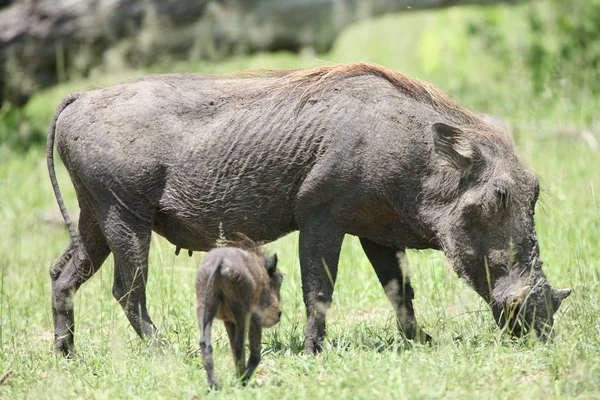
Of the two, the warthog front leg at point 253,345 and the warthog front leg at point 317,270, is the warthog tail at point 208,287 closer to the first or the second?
the warthog front leg at point 253,345

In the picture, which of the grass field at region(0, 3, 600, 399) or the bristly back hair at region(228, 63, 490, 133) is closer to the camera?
the grass field at region(0, 3, 600, 399)

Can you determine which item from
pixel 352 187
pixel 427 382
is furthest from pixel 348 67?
pixel 427 382

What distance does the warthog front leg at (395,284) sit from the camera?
525cm

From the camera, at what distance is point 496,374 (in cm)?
434

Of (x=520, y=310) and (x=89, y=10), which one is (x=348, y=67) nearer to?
(x=520, y=310)

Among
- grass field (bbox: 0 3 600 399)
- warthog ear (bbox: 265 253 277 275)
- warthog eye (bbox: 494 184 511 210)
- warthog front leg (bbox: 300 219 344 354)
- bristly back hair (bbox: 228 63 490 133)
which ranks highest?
bristly back hair (bbox: 228 63 490 133)

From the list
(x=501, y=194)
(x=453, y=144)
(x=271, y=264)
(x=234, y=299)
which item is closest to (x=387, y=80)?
(x=453, y=144)

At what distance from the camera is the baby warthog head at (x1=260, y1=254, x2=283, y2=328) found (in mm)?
4438

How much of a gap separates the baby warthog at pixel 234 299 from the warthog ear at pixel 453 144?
3.78 feet

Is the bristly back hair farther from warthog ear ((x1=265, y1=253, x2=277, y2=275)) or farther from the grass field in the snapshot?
warthog ear ((x1=265, y1=253, x2=277, y2=275))

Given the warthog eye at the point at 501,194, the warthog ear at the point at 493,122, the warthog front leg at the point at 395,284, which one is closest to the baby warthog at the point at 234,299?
the warthog front leg at the point at 395,284

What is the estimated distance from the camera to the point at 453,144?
490 cm

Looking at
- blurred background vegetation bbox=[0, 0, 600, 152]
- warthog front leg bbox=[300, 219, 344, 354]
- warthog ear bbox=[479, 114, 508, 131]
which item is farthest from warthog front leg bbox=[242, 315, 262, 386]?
blurred background vegetation bbox=[0, 0, 600, 152]

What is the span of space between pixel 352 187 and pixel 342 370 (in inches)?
38.6
